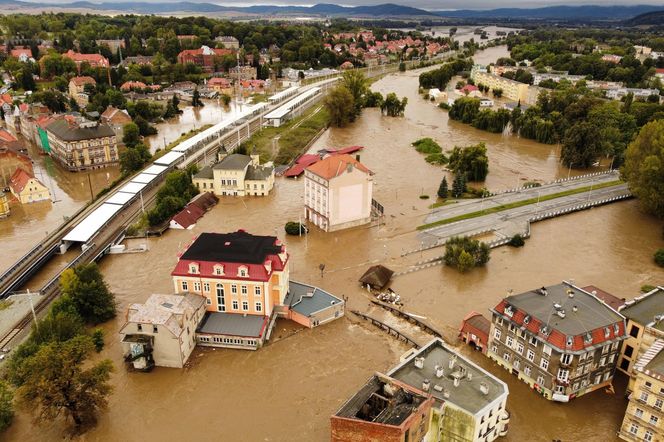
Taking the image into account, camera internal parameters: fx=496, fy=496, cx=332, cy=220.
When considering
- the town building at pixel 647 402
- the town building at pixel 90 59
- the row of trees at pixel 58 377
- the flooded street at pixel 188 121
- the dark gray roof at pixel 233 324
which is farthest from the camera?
the town building at pixel 90 59

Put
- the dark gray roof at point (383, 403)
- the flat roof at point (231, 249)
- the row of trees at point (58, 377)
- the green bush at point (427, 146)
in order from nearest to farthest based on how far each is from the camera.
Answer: the dark gray roof at point (383, 403) → the row of trees at point (58, 377) → the flat roof at point (231, 249) → the green bush at point (427, 146)

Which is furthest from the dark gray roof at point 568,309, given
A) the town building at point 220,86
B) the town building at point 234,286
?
the town building at point 220,86

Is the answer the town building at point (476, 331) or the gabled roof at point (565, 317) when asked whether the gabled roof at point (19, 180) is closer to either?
the town building at point (476, 331)

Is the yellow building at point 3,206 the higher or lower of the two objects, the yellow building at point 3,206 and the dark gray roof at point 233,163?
the lower

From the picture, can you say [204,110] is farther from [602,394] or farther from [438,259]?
[602,394]

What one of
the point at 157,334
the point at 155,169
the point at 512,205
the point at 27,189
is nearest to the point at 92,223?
the point at 27,189

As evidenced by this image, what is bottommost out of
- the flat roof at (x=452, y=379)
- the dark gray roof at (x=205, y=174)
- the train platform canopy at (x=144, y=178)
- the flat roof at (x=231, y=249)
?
the train platform canopy at (x=144, y=178)

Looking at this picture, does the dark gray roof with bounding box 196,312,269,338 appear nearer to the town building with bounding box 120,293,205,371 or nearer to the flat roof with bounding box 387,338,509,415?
the town building with bounding box 120,293,205,371
